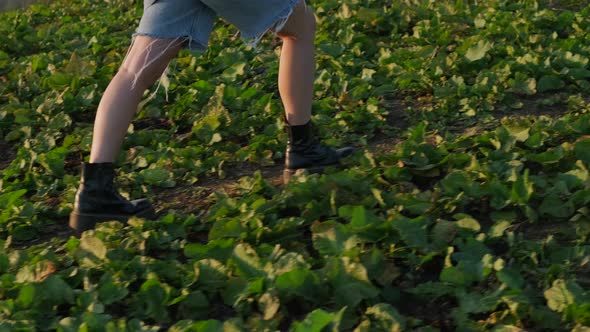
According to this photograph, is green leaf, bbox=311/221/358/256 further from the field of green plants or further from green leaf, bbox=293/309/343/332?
green leaf, bbox=293/309/343/332

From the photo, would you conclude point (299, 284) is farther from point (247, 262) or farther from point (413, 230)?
point (413, 230)

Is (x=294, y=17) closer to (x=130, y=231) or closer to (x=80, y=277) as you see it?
(x=130, y=231)

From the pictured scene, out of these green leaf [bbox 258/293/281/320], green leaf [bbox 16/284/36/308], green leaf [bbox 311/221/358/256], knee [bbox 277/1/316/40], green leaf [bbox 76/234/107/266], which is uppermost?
knee [bbox 277/1/316/40]

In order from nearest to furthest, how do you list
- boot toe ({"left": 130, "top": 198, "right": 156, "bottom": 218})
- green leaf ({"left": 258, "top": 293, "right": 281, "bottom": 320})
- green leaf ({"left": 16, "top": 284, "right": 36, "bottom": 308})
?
green leaf ({"left": 258, "top": 293, "right": 281, "bottom": 320}), green leaf ({"left": 16, "top": 284, "right": 36, "bottom": 308}), boot toe ({"left": 130, "top": 198, "right": 156, "bottom": 218})

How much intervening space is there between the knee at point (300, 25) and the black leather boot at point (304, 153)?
1.29ft

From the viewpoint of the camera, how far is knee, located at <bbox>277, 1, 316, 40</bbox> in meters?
3.70

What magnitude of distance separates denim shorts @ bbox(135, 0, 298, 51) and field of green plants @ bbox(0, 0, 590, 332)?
2.03ft

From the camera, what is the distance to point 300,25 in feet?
12.3

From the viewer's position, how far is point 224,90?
5.02 meters

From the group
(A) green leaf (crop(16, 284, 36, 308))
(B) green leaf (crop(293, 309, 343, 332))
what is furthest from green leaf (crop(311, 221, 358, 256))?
(A) green leaf (crop(16, 284, 36, 308))

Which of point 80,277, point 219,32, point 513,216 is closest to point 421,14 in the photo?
point 219,32

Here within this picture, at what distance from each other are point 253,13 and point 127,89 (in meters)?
0.54

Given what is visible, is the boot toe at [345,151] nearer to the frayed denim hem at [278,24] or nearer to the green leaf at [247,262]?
the frayed denim hem at [278,24]

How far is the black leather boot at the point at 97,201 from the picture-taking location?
140 inches
